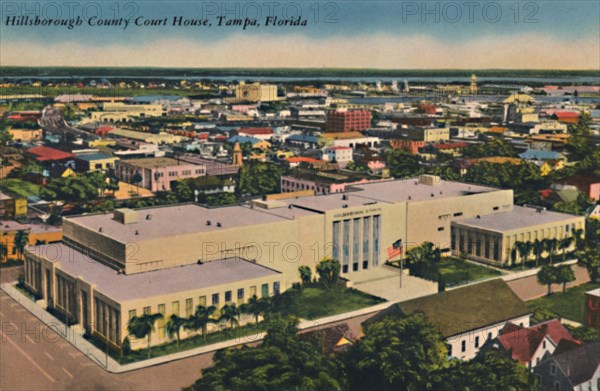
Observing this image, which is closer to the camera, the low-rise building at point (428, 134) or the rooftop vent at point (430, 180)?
the rooftop vent at point (430, 180)

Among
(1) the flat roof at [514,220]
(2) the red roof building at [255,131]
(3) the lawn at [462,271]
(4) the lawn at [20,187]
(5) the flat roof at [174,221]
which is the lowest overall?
(3) the lawn at [462,271]

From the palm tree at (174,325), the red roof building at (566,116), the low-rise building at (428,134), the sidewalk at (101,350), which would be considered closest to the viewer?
the sidewalk at (101,350)

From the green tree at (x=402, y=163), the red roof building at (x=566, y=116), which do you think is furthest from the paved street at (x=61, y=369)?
the red roof building at (x=566, y=116)

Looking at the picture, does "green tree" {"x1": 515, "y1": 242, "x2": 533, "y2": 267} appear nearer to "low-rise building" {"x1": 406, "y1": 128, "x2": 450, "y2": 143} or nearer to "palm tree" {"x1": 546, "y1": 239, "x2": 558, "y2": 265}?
"palm tree" {"x1": 546, "y1": 239, "x2": 558, "y2": 265}

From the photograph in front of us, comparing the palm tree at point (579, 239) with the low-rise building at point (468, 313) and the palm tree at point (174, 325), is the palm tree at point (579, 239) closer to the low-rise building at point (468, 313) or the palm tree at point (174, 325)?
the low-rise building at point (468, 313)

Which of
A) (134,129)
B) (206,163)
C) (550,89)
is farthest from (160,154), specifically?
(550,89)

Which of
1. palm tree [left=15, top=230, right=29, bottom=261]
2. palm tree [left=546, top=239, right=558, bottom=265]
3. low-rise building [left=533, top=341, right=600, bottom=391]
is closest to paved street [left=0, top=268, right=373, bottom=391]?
low-rise building [left=533, top=341, right=600, bottom=391]

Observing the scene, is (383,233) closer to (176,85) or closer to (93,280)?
(93,280)
